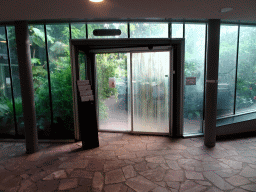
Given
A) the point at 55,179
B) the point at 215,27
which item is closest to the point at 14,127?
the point at 55,179

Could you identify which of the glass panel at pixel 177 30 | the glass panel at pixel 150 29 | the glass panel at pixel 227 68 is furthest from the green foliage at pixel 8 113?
the glass panel at pixel 227 68

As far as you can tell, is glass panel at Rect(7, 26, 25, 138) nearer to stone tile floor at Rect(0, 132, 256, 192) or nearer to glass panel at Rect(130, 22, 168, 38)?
stone tile floor at Rect(0, 132, 256, 192)

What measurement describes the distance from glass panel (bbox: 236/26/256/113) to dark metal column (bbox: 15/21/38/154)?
6.37 meters

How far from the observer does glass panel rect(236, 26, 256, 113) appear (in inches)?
217

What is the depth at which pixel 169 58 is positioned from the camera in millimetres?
5375

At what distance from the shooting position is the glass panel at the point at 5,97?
5609mm

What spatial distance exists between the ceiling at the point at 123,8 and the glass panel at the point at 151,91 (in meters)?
1.76

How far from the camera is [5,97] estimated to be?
228 inches

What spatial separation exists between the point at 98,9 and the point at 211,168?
165 inches

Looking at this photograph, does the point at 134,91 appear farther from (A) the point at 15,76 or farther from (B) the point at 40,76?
(A) the point at 15,76

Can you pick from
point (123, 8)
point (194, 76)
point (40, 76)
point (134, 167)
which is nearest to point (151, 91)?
point (194, 76)

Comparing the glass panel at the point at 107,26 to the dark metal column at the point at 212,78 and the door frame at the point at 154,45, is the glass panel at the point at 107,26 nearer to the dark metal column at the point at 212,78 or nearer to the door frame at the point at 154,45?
the door frame at the point at 154,45

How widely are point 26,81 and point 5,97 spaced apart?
2.00 metres

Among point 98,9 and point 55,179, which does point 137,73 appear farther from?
point 55,179
